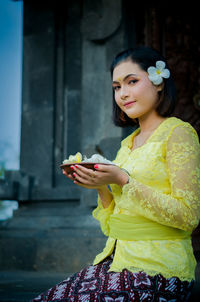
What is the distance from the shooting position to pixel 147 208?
76.2 inches

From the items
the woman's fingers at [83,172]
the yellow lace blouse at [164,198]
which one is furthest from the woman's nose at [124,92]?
the woman's fingers at [83,172]

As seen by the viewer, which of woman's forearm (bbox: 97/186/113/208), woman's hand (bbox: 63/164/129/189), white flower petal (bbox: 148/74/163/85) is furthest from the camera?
woman's forearm (bbox: 97/186/113/208)

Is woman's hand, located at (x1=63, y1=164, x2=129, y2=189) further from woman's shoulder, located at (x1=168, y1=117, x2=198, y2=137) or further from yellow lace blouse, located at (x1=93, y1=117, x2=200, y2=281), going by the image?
woman's shoulder, located at (x1=168, y1=117, x2=198, y2=137)

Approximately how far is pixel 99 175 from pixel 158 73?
736 millimetres

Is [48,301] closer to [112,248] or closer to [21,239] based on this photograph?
[112,248]

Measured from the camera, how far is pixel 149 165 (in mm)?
2074

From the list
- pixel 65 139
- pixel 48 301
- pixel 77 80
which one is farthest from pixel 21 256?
pixel 48 301

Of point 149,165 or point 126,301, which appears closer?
point 126,301

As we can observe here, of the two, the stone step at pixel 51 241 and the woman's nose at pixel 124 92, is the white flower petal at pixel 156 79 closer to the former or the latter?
the woman's nose at pixel 124 92

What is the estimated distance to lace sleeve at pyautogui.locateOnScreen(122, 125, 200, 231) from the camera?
190 centimetres

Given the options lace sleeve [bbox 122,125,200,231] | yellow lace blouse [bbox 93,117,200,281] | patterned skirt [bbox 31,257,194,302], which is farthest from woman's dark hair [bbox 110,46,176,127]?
patterned skirt [bbox 31,257,194,302]

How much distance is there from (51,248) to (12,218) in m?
0.89

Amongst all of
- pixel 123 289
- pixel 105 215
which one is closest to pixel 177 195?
pixel 123 289

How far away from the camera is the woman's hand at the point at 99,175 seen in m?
1.93
